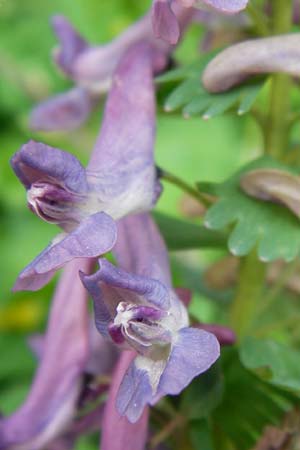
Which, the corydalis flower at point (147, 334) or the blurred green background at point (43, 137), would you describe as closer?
the corydalis flower at point (147, 334)

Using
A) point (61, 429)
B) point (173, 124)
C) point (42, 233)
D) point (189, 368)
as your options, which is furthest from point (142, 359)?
point (173, 124)

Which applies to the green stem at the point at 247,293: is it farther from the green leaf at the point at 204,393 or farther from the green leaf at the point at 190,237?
the green leaf at the point at 204,393

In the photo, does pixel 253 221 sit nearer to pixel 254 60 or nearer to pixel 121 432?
pixel 254 60

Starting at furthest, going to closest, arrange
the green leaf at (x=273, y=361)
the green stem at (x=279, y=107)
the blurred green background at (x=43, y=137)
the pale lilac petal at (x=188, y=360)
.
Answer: the blurred green background at (x=43, y=137) < the green stem at (x=279, y=107) < the green leaf at (x=273, y=361) < the pale lilac petal at (x=188, y=360)

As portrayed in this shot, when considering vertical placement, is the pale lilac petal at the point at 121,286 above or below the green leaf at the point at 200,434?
above

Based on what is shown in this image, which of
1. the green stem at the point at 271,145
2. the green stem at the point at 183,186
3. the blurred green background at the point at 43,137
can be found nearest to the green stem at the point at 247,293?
the green stem at the point at 271,145

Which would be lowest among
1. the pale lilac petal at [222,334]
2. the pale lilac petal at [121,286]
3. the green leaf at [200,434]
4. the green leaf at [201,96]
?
the green leaf at [200,434]

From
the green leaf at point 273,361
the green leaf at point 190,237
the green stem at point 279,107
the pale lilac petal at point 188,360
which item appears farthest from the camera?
the green leaf at point 190,237
